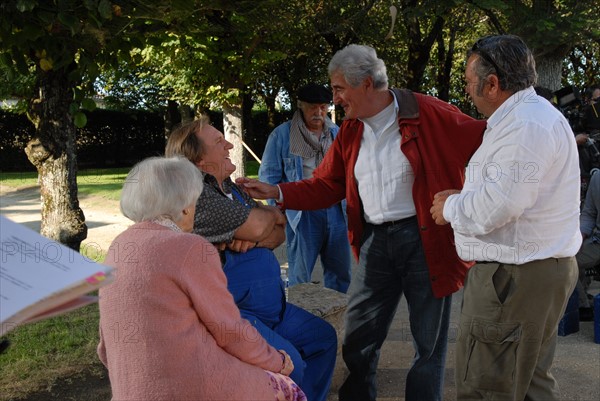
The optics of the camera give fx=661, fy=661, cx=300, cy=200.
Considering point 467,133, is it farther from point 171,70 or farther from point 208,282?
point 171,70

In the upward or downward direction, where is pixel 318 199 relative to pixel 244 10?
downward

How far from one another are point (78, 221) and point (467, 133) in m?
4.37

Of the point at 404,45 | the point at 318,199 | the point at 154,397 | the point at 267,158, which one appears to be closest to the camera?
the point at 154,397

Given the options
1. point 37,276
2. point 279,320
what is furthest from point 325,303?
point 37,276

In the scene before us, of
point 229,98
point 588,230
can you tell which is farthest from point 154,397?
point 229,98

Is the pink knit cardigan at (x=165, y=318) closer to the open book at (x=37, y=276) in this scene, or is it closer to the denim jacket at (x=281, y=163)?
the open book at (x=37, y=276)

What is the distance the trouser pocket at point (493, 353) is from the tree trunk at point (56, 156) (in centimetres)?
443

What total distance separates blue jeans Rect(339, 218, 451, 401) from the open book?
2.04 metres

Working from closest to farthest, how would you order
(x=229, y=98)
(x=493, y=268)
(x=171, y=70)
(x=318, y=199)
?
(x=493, y=268), (x=318, y=199), (x=229, y=98), (x=171, y=70)

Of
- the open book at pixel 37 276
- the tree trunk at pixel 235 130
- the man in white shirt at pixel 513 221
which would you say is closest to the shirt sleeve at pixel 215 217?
the man in white shirt at pixel 513 221

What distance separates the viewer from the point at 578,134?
6289mm

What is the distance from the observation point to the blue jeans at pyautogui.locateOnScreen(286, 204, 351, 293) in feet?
16.2

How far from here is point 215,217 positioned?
2.97 meters

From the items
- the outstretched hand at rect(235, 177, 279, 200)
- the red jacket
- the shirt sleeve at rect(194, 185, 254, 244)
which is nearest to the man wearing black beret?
the outstretched hand at rect(235, 177, 279, 200)
